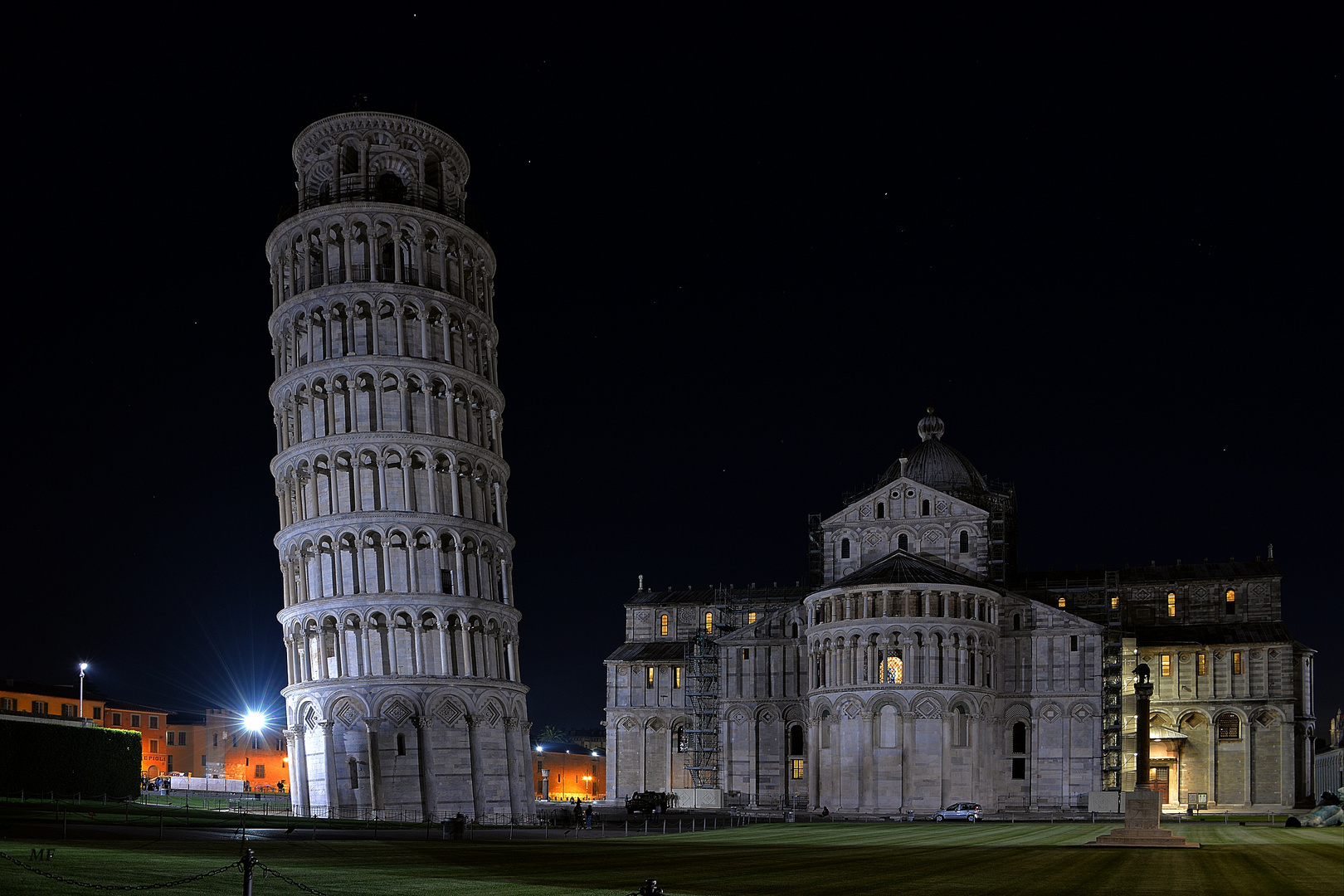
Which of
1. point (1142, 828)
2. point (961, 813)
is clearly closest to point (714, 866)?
point (1142, 828)

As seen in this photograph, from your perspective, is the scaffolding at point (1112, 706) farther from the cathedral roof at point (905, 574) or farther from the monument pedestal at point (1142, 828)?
the monument pedestal at point (1142, 828)

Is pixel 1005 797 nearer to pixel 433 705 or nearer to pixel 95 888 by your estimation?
pixel 433 705

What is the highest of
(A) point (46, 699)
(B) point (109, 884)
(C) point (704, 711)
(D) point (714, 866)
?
(B) point (109, 884)

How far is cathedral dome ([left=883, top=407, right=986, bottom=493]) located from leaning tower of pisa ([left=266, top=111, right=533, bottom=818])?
133ft

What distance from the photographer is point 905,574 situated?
85062 millimetres

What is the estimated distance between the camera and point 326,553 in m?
66.9

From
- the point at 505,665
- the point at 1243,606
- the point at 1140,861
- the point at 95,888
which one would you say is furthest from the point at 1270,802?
the point at 95,888

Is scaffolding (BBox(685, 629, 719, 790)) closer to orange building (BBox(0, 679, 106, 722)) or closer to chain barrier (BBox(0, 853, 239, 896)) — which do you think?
orange building (BBox(0, 679, 106, 722))

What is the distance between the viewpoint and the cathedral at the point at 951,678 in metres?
84.2

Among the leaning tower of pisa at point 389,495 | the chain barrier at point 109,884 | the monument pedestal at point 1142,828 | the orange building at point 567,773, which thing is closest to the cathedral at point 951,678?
the leaning tower of pisa at point 389,495

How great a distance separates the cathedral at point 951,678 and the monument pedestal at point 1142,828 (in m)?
35.0

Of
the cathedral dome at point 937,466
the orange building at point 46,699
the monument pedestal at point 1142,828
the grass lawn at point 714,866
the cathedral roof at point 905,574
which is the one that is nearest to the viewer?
the grass lawn at point 714,866

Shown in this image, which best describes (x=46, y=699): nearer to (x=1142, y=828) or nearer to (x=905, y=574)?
(x=905, y=574)

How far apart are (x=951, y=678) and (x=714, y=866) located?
53.6 meters
